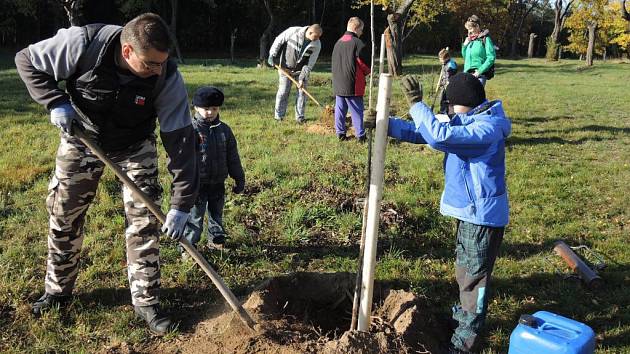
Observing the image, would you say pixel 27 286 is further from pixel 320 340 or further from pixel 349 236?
pixel 349 236

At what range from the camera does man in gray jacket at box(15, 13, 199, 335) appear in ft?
9.78

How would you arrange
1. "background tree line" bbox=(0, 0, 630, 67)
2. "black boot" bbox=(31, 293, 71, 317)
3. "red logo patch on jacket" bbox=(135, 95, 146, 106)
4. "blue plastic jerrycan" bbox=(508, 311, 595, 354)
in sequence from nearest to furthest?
"blue plastic jerrycan" bbox=(508, 311, 595, 354)
"red logo patch on jacket" bbox=(135, 95, 146, 106)
"black boot" bbox=(31, 293, 71, 317)
"background tree line" bbox=(0, 0, 630, 67)

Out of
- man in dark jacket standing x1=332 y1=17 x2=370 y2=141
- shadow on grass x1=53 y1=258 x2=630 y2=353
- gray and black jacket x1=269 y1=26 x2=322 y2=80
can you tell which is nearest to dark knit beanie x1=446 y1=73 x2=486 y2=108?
shadow on grass x1=53 y1=258 x2=630 y2=353

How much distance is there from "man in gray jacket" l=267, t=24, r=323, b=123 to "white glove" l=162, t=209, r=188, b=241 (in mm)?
6496

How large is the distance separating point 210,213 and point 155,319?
1355mm

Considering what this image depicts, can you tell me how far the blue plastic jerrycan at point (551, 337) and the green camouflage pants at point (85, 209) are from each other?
2315 mm

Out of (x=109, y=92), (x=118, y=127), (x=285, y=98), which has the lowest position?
(x=285, y=98)

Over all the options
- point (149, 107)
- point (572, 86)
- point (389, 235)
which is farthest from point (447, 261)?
point (572, 86)

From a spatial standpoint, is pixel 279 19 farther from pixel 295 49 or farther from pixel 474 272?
pixel 474 272

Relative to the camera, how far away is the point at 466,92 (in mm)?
3232

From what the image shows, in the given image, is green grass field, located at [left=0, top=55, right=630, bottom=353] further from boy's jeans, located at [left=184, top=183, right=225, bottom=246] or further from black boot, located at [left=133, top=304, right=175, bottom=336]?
boy's jeans, located at [left=184, top=183, right=225, bottom=246]

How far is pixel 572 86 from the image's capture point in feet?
63.3

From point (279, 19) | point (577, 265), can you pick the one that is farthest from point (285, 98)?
point (279, 19)

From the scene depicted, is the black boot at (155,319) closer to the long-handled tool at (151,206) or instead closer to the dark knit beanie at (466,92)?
the long-handled tool at (151,206)
